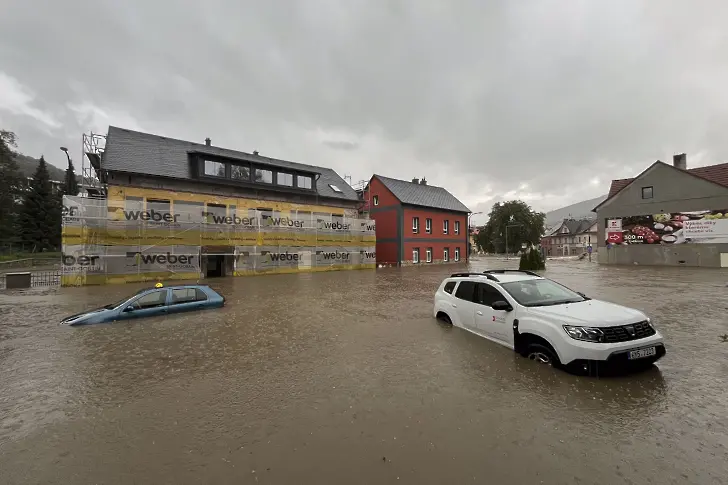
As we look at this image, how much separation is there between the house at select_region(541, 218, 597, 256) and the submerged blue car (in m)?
92.9

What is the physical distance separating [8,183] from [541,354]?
59820mm

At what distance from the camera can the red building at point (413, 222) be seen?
36.1 metres

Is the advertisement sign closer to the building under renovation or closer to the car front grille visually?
the building under renovation

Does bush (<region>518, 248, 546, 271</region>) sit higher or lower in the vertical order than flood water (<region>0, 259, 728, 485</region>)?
higher

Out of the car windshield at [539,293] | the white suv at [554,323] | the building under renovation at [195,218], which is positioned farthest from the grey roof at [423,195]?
the car windshield at [539,293]

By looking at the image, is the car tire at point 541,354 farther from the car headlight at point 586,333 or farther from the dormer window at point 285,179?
the dormer window at point 285,179

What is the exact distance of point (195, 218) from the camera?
24234 millimetres

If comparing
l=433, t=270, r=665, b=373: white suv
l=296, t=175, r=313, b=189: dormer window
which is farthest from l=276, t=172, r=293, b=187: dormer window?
l=433, t=270, r=665, b=373: white suv

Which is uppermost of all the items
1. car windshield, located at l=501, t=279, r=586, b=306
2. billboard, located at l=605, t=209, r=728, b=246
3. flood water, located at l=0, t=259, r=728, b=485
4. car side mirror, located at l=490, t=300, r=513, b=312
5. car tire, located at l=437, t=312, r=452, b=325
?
billboard, located at l=605, t=209, r=728, b=246

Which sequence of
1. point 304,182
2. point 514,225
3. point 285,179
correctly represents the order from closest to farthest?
point 285,179 → point 304,182 → point 514,225

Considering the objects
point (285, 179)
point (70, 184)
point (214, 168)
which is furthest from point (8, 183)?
point (285, 179)

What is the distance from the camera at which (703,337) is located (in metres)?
7.10

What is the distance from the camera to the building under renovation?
2105 centimetres

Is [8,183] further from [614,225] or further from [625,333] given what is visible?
[614,225]
